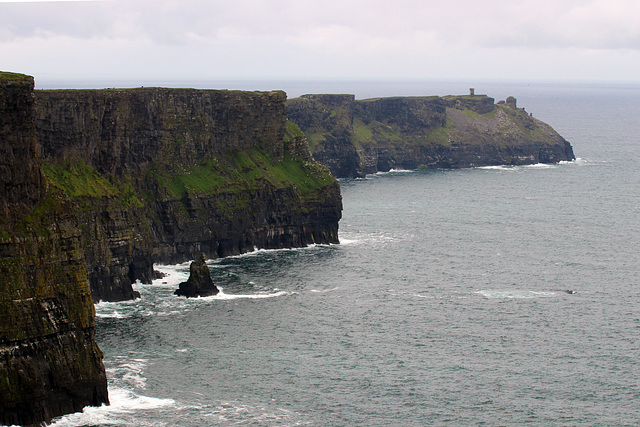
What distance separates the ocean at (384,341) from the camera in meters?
105

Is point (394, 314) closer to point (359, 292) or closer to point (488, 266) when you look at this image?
point (359, 292)

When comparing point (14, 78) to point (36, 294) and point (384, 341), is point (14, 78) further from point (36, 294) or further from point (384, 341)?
point (384, 341)

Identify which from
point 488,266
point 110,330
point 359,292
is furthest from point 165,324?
point 488,266

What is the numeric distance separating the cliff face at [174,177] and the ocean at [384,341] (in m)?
5.02

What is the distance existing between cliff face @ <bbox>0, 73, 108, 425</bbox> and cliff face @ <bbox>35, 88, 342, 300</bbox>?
44645mm

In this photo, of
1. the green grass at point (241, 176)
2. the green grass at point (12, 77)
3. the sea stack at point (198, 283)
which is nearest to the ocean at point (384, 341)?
the sea stack at point (198, 283)

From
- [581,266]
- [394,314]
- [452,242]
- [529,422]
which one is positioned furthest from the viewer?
[452,242]

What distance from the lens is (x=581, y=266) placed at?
169 metres

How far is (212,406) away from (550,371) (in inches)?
1488

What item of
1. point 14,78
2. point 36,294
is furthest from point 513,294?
point 14,78

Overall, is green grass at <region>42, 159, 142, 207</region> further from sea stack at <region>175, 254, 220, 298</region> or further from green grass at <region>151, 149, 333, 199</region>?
sea stack at <region>175, 254, 220, 298</region>

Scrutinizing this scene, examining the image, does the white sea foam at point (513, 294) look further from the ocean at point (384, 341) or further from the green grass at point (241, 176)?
the green grass at point (241, 176)

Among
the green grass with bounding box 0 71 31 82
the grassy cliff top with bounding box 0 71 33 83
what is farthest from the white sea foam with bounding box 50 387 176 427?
the green grass with bounding box 0 71 31 82

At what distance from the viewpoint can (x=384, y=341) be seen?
127188 millimetres
